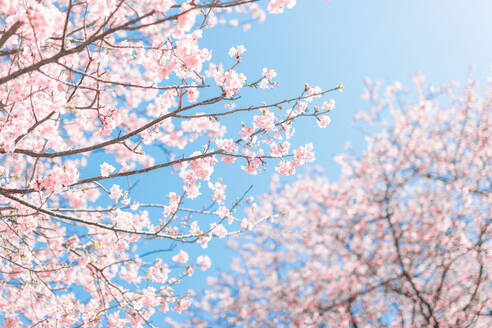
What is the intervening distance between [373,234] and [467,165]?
326cm

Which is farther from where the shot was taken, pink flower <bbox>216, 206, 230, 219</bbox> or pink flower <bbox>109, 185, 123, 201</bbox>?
pink flower <bbox>216, 206, 230, 219</bbox>

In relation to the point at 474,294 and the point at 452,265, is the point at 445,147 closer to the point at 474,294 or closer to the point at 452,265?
the point at 452,265

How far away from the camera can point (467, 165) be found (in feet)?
30.9

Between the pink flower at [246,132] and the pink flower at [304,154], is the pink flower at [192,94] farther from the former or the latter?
the pink flower at [304,154]

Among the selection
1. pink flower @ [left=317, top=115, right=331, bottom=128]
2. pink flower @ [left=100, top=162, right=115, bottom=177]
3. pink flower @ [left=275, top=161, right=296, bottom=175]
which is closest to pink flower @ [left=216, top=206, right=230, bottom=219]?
pink flower @ [left=275, top=161, right=296, bottom=175]

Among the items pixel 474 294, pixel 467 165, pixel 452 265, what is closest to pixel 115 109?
pixel 474 294

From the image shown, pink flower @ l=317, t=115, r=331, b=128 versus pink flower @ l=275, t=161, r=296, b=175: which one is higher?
pink flower @ l=317, t=115, r=331, b=128

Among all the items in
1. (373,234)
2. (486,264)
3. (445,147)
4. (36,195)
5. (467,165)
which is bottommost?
(486,264)

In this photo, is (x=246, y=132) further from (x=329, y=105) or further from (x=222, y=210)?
(x=222, y=210)

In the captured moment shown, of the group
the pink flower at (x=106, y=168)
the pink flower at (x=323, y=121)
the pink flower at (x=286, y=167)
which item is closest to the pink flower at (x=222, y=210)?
the pink flower at (x=286, y=167)

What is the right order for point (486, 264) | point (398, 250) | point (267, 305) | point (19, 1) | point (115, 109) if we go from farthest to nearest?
1. point (267, 305)
2. point (398, 250)
3. point (486, 264)
4. point (115, 109)
5. point (19, 1)

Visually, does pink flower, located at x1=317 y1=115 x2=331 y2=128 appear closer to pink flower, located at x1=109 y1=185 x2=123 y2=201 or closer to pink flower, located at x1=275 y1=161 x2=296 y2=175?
pink flower, located at x1=275 y1=161 x2=296 y2=175

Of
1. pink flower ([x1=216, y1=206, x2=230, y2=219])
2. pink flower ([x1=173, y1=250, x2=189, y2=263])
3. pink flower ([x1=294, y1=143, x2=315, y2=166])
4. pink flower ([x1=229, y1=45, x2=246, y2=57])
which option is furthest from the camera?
pink flower ([x1=173, y1=250, x2=189, y2=263])

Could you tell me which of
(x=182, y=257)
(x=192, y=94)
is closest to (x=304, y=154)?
(x=192, y=94)
